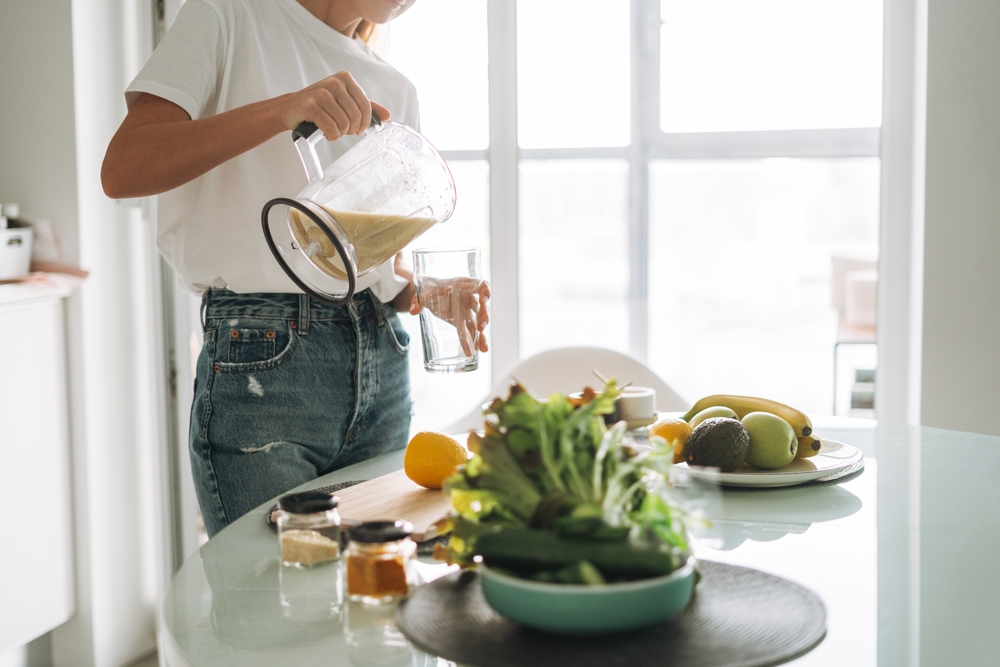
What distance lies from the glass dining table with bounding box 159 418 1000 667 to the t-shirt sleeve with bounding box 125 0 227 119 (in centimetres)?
56

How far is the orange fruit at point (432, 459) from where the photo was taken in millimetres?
997

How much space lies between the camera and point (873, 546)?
85cm

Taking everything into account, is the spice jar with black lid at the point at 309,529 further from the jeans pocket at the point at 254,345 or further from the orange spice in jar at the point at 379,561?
the jeans pocket at the point at 254,345

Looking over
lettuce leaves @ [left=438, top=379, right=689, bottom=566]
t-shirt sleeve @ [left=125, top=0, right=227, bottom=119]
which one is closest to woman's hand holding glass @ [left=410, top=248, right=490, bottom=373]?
t-shirt sleeve @ [left=125, top=0, right=227, bottom=119]

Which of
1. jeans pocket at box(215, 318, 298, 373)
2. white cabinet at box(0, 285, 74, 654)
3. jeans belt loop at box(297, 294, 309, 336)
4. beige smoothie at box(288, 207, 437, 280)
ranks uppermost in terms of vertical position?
beige smoothie at box(288, 207, 437, 280)

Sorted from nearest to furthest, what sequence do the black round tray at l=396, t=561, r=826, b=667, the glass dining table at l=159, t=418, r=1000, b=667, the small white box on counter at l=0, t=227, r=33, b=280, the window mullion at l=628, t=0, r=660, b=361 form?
the black round tray at l=396, t=561, r=826, b=667, the glass dining table at l=159, t=418, r=1000, b=667, the small white box on counter at l=0, t=227, r=33, b=280, the window mullion at l=628, t=0, r=660, b=361

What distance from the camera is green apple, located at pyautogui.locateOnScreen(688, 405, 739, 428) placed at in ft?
3.77

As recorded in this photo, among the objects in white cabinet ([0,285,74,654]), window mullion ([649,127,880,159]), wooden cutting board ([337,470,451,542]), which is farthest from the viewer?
window mullion ([649,127,880,159])

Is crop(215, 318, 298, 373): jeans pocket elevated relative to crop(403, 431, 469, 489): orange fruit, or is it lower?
elevated

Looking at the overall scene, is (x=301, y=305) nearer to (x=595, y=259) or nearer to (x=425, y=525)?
(x=425, y=525)

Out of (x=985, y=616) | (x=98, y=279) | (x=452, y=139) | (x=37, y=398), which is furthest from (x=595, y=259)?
(x=985, y=616)

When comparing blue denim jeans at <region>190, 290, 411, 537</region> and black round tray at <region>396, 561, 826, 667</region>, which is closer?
black round tray at <region>396, 561, 826, 667</region>

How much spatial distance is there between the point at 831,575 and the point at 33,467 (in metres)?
1.95

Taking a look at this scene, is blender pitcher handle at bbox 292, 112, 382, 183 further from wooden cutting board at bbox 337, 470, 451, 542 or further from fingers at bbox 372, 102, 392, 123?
wooden cutting board at bbox 337, 470, 451, 542
